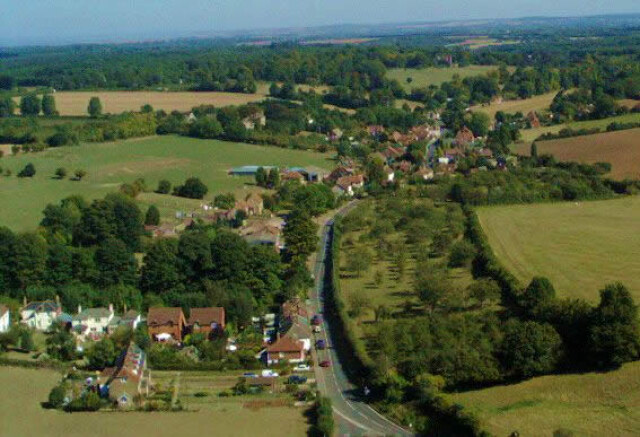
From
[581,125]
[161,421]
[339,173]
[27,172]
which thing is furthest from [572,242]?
[581,125]

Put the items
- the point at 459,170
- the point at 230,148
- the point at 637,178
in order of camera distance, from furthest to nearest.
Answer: the point at 230,148
the point at 459,170
the point at 637,178

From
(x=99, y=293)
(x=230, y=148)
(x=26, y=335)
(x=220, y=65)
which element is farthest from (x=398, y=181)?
(x=220, y=65)

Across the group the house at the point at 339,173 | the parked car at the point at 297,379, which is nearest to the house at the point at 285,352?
the parked car at the point at 297,379

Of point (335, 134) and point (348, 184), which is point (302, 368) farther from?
point (335, 134)

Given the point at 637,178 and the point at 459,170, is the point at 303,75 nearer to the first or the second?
the point at 459,170

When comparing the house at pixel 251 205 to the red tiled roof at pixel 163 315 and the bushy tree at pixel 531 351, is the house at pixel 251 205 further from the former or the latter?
the bushy tree at pixel 531 351

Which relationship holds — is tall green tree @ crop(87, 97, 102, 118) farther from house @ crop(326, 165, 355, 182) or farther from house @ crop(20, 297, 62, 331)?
house @ crop(20, 297, 62, 331)
